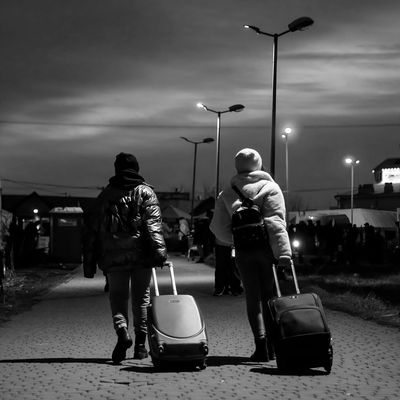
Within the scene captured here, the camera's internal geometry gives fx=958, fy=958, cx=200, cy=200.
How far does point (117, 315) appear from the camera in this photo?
8.34 metres

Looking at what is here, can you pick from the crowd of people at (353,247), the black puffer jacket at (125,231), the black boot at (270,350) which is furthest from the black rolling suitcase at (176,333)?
the crowd of people at (353,247)

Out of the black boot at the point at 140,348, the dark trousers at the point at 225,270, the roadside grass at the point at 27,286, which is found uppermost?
the dark trousers at the point at 225,270

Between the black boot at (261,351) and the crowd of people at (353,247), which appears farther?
the crowd of people at (353,247)

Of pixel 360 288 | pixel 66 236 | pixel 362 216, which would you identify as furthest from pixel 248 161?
pixel 362 216

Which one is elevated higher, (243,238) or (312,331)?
(243,238)

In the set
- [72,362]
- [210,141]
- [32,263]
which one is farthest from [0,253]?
[210,141]

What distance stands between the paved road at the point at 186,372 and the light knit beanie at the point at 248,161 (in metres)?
1.69

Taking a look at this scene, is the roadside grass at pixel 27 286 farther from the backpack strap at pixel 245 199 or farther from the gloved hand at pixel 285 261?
the gloved hand at pixel 285 261

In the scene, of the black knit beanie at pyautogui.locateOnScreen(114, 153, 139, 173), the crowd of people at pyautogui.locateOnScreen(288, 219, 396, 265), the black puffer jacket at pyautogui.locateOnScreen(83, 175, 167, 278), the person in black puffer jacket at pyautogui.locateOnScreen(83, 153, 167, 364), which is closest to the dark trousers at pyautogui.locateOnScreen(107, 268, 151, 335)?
the person in black puffer jacket at pyautogui.locateOnScreen(83, 153, 167, 364)

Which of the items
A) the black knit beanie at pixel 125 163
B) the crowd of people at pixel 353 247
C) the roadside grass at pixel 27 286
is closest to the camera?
the black knit beanie at pixel 125 163

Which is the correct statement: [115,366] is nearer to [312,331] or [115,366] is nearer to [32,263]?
[312,331]

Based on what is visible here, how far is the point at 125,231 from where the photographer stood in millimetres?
8281

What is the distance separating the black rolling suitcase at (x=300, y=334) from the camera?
7629mm

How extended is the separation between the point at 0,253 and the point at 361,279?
35.7 ft
